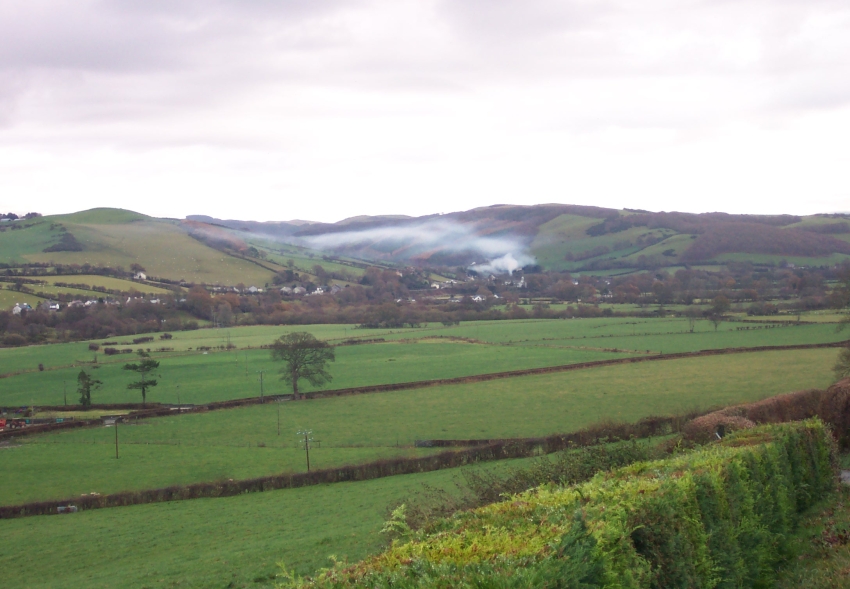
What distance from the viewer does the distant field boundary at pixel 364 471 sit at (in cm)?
3388

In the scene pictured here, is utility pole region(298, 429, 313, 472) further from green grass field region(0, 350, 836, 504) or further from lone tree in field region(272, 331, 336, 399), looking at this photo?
lone tree in field region(272, 331, 336, 399)

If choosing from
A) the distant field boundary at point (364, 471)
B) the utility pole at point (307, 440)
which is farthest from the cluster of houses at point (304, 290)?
the distant field boundary at point (364, 471)

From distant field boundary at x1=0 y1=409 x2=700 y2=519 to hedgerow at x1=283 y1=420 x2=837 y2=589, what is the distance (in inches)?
735

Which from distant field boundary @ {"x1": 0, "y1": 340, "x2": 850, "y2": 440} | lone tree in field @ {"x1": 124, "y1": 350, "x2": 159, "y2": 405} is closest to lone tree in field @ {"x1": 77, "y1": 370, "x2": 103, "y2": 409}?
distant field boundary @ {"x1": 0, "y1": 340, "x2": 850, "y2": 440}

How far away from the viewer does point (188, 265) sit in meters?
178

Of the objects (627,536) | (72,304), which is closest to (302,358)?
(627,536)

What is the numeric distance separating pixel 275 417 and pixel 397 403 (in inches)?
390

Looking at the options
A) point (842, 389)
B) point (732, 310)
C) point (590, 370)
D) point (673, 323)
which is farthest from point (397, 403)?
point (732, 310)

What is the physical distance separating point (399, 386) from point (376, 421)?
12102 millimetres

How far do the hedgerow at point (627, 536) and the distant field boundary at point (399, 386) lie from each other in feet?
154

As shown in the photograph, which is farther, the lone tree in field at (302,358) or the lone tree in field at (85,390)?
the lone tree in field at (302,358)

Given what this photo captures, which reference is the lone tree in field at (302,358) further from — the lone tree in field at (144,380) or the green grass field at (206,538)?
the green grass field at (206,538)

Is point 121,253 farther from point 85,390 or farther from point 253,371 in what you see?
point 85,390

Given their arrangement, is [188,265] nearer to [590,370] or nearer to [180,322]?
[180,322]
